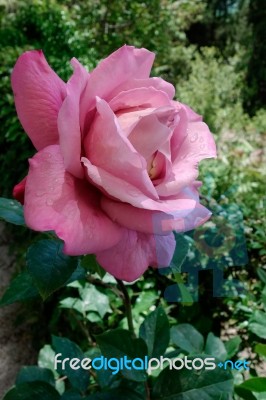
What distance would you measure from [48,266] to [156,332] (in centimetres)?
33

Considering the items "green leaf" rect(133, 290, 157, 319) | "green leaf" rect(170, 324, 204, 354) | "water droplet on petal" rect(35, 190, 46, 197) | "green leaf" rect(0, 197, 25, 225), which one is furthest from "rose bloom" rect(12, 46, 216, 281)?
"green leaf" rect(133, 290, 157, 319)

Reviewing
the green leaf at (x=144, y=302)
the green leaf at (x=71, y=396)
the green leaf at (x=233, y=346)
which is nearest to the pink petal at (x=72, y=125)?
the green leaf at (x=71, y=396)

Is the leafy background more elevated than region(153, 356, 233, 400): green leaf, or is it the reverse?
region(153, 356, 233, 400): green leaf

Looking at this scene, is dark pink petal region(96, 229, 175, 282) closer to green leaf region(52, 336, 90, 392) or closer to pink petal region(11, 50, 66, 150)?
pink petal region(11, 50, 66, 150)

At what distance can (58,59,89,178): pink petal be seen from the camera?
342mm

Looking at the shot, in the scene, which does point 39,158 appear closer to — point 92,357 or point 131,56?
point 131,56

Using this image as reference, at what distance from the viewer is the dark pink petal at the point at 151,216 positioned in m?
0.35

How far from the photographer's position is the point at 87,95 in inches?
14.6

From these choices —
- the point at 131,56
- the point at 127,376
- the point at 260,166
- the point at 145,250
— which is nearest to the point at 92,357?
the point at 127,376

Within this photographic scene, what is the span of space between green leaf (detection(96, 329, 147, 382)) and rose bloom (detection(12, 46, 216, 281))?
23cm

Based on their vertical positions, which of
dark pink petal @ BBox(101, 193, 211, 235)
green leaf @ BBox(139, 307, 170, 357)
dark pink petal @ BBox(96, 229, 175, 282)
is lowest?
green leaf @ BBox(139, 307, 170, 357)

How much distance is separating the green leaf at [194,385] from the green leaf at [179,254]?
0.73 feet

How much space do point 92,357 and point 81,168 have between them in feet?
1.93

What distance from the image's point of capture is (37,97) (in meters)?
0.37
